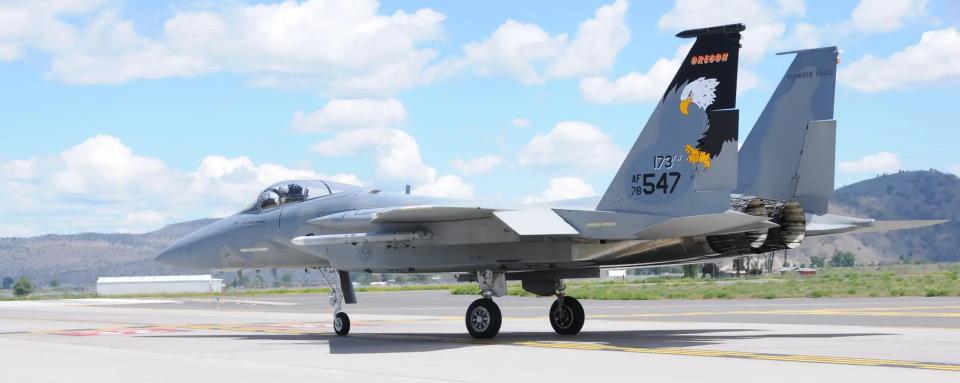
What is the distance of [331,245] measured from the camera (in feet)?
68.1

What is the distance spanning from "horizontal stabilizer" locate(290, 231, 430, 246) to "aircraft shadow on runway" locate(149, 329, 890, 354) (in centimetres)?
177

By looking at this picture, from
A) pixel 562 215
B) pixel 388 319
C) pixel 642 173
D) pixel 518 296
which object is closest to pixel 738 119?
pixel 642 173

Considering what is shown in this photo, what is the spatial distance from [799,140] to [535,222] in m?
5.75

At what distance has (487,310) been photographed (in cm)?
1905

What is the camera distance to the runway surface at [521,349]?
1305cm

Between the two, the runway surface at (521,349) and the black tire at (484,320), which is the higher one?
the black tire at (484,320)

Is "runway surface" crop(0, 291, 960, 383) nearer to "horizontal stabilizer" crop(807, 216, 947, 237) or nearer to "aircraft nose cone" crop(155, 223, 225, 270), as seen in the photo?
"aircraft nose cone" crop(155, 223, 225, 270)

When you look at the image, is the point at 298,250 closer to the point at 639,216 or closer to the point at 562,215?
the point at 562,215

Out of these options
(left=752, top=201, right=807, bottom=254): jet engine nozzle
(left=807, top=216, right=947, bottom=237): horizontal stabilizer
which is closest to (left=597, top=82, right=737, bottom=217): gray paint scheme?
(left=752, top=201, right=807, bottom=254): jet engine nozzle

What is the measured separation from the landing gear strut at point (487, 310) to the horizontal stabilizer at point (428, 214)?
1.26 m

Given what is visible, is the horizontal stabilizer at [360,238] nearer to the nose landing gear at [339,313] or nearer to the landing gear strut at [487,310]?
the landing gear strut at [487,310]

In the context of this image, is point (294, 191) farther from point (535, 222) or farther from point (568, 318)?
point (535, 222)

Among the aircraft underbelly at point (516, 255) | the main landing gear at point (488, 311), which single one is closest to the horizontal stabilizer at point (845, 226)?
the aircraft underbelly at point (516, 255)

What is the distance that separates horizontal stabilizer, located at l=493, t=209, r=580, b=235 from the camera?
1723 cm
